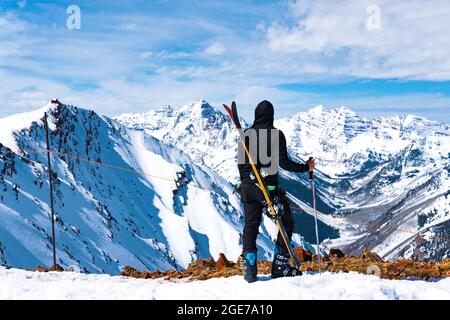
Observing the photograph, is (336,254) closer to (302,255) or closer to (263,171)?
(302,255)

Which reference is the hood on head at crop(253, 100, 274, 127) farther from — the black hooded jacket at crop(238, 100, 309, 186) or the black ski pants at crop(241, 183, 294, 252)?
the black ski pants at crop(241, 183, 294, 252)

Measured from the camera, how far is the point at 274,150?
11656 millimetres

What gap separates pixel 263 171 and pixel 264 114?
4.55 feet

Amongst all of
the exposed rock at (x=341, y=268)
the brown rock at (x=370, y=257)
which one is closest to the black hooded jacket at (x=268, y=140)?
the exposed rock at (x=341, y=268)

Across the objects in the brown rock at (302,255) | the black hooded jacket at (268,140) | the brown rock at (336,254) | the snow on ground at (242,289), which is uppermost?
the black hooded jacket at (268,140)

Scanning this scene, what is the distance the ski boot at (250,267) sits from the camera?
1132 cm

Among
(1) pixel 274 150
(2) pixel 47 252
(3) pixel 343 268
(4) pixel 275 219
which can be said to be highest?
(1) pixel 274 150

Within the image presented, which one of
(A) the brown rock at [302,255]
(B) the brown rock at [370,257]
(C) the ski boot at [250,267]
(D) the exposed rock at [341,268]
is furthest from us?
(A) the brown rock at [302,255]

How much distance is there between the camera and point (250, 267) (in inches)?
447

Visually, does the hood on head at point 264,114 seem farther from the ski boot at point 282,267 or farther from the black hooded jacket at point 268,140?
the ski boot at point 282,267
